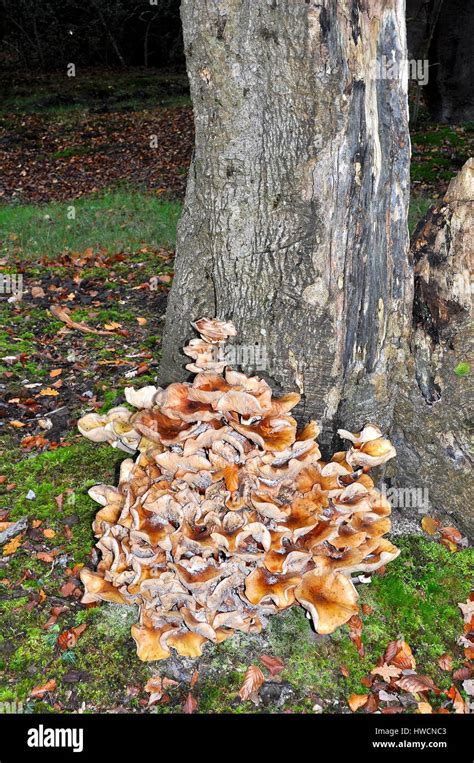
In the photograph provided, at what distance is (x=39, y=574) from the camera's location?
4105 mm

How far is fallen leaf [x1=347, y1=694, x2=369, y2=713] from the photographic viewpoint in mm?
3449

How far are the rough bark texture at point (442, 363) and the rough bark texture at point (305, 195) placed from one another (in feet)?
0.52

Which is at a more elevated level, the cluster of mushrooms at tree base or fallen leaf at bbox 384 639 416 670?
the cluster of mushrooms at tree base

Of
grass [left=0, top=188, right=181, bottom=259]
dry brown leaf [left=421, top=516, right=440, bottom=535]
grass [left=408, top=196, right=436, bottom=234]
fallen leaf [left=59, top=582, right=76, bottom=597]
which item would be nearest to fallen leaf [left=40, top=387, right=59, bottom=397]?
fallen leaf [left=59, top=582, right=76, bottom=597]

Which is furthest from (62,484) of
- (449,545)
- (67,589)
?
(449,545)

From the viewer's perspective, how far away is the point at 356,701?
3459 mm

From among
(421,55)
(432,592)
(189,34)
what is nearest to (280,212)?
(189,34)

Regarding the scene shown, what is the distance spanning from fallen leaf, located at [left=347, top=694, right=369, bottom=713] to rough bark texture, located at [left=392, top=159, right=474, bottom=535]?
1.43 m

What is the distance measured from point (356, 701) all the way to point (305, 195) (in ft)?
9.10

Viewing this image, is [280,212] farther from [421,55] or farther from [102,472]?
[421,55]

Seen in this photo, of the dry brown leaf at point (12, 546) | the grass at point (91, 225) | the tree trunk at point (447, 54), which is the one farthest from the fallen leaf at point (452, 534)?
the tree trunk at point (447, 54)

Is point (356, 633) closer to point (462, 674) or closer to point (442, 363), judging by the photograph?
point (462, 674)

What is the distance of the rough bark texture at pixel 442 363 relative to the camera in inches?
156

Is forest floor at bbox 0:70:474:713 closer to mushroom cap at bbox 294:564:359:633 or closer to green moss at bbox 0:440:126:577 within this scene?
green moss at bbox 0:440:126:577
